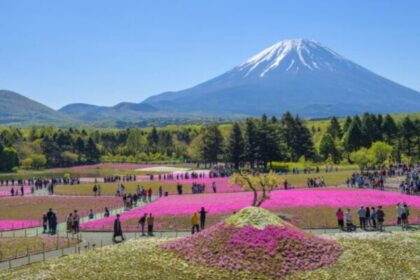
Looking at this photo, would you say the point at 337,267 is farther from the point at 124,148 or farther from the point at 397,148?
the point at 124,148

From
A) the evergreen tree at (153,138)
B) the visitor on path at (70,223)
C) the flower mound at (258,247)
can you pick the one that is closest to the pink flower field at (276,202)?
the visitor on path at (70,223)

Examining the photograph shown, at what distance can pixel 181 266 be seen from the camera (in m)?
25.1

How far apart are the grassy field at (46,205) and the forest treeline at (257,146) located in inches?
2039

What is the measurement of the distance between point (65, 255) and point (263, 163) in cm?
8812

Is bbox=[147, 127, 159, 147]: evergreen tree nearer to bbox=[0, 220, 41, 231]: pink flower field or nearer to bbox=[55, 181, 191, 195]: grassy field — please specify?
bbox=[55, 181, 191, 195]: grassy field

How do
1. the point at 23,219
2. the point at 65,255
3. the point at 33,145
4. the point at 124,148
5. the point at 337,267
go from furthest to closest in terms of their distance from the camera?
the point at 124,148, the point at 33,145, the point at 23,219, the point at 65,255, the point at 337,267

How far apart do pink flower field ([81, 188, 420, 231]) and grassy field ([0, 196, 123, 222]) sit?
638 centimetres

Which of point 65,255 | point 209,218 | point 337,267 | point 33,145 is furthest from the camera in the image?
point 33,145

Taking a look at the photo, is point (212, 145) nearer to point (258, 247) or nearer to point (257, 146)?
point (257, 146)

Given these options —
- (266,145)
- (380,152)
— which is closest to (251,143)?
(266,145)

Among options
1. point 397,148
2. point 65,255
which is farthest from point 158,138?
point 65,255

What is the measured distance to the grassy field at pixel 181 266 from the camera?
946 inches

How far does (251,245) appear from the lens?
84.6ft

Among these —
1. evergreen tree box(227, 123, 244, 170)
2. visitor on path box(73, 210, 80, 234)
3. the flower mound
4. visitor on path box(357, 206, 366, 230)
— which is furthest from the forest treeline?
the flower mound
